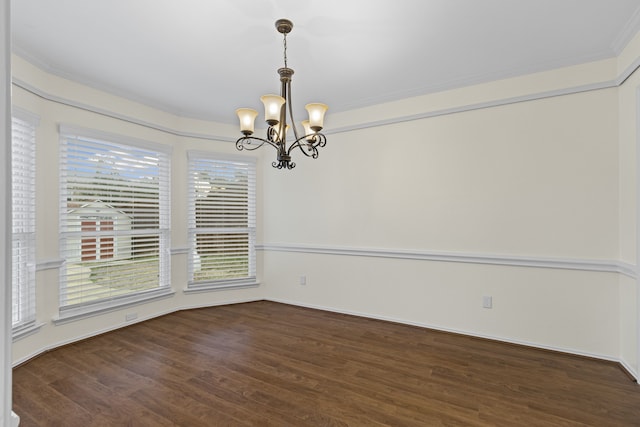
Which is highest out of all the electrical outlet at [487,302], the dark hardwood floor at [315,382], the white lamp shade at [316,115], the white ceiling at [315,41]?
the white ceiling at [315,41]

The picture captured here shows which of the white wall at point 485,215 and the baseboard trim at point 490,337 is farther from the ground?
the white wall at point 485,215

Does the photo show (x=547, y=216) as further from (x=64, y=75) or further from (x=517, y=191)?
(x=64, y=75)

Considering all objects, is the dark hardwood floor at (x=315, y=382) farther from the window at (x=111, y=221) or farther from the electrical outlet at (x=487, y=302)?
the window at (x=111, y=221)

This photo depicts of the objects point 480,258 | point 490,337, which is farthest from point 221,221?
point 490,337

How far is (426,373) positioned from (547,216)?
1878 millimetres

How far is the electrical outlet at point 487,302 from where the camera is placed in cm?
325

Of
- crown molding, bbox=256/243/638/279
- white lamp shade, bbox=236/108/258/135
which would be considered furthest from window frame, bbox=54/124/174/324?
white lamp shade, bbox=236/108/258/135

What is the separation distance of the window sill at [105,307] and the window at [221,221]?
43 centimetres

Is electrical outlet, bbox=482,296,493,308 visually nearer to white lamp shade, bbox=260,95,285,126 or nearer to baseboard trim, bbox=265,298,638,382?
baseboard trim, bbox=265,298,638,382

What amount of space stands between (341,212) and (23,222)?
127 inches

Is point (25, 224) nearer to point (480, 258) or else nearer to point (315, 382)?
point (315, 382)

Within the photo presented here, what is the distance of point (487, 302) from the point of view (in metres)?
3.26

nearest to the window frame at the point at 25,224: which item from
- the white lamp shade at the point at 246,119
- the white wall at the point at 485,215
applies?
the white lamp shade at the point at 246,119

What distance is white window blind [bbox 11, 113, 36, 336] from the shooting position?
2.73m
